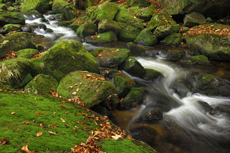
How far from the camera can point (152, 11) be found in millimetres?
16469

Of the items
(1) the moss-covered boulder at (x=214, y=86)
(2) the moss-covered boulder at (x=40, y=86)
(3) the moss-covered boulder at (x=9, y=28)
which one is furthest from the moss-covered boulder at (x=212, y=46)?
(3) the moss-covered boulder at (x=9, y=28)

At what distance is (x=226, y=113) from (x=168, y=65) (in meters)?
4.68

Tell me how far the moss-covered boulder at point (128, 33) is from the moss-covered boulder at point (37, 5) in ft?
44.1

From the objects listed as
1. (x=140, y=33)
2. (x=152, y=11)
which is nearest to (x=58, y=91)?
(x=140, y=33)

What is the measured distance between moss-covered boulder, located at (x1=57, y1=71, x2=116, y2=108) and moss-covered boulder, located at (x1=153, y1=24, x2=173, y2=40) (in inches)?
365

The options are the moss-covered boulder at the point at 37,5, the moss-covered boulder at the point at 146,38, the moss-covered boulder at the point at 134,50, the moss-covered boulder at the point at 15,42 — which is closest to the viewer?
the moss-covered boulder at the point at 15,42

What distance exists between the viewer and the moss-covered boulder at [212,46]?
976 cm

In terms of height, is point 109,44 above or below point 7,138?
below

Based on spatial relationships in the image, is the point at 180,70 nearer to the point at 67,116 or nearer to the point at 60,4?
the point at 67,116

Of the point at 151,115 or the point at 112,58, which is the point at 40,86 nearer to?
the point at 151,115

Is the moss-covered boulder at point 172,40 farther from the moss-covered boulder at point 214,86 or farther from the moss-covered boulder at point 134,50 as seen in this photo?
the moss-covered boulder at point 214,86

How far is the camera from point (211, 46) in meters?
10.2

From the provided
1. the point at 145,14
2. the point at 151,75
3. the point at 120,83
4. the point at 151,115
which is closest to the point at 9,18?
the point at 145,14

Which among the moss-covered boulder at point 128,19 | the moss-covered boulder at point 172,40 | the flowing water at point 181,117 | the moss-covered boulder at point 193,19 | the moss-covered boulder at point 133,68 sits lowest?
the flowing water at point 181,117
